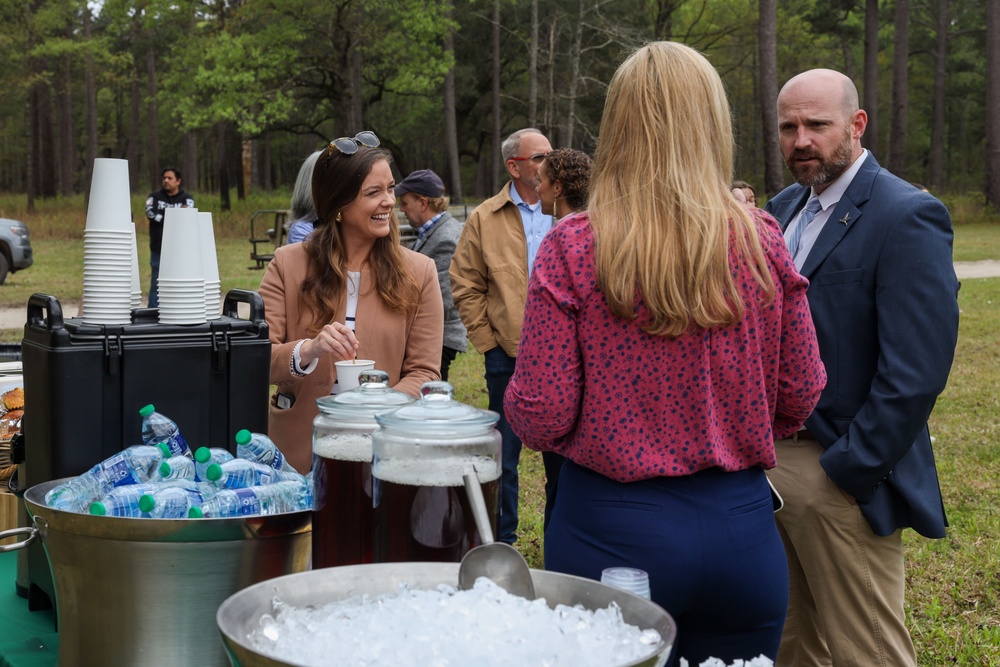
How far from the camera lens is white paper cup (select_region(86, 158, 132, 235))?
2082 millimetres

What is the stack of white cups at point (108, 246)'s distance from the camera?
2.08 metres

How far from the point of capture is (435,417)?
5.18ft

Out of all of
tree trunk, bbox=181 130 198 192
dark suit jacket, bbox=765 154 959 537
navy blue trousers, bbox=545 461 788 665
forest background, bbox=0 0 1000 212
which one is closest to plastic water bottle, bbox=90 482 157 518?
navy blue trousers, bbox=545 461 788 665

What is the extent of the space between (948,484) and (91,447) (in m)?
5.51

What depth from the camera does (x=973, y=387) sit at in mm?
9180

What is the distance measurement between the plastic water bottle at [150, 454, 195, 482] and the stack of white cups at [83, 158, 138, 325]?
1.21 ft

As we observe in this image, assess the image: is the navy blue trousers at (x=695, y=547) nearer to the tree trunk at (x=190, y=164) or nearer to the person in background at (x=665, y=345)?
the person in background at (x=665, y=345)

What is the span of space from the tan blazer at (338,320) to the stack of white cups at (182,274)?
0.74 metres

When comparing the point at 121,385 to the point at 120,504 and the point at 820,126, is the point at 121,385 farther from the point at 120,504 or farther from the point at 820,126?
the point at 820,126

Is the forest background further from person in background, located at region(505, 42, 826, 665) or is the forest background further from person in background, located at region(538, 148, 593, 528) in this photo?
person in background, located at region(505, 42, 826, 665)

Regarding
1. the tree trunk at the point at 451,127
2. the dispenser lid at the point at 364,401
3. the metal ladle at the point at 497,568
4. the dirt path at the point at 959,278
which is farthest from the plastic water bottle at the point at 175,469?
the tree trunk at the point at 451,127

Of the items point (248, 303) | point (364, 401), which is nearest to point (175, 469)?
point (364, 401)

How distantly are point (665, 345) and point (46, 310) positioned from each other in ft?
3.97

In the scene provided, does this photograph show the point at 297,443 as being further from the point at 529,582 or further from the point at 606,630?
the point at 606,630
